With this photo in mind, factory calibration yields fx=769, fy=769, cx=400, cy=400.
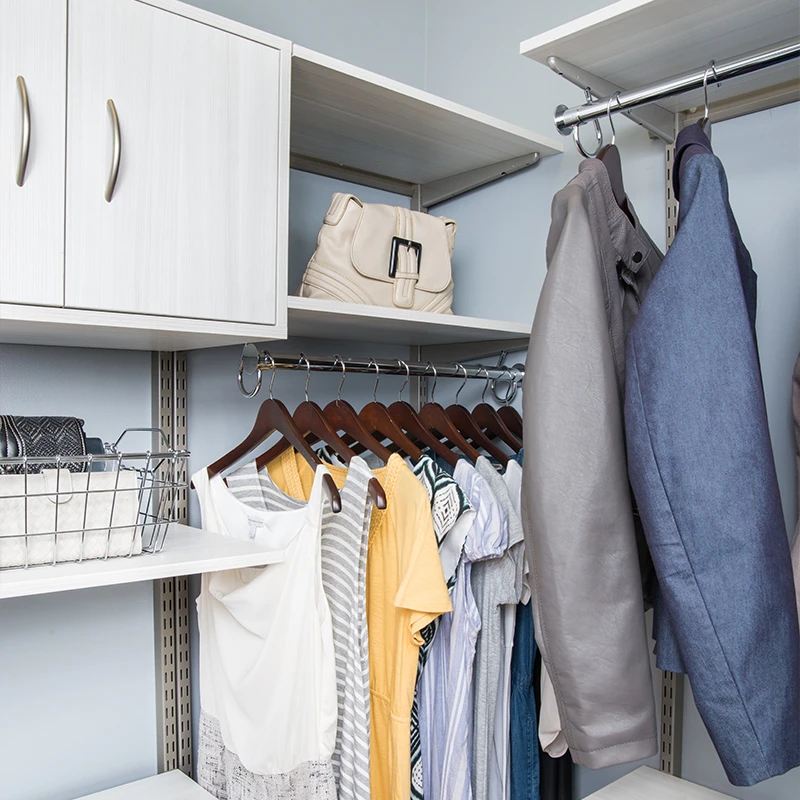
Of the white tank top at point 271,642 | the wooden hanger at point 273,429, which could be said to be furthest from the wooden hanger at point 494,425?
the white tank top at point 271,642

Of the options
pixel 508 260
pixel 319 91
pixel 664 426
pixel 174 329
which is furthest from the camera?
pixel 508 260

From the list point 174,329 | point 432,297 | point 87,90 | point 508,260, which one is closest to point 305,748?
point 174,329

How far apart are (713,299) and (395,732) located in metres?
0.78

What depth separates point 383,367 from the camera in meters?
1.43

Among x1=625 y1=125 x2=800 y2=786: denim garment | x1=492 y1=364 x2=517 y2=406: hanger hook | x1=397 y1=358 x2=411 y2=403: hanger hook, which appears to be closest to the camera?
x1=625 y1=125 x2=800 y2=786: denim garment

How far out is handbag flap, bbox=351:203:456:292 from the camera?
1.34m

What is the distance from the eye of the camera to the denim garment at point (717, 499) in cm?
86

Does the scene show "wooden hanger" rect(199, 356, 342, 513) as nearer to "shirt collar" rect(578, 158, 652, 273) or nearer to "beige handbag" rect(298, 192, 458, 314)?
"beige handbag" rect(298, 192, 458, 314)

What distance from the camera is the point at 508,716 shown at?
4.21 ft

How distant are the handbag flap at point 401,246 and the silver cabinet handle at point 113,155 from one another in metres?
0.47

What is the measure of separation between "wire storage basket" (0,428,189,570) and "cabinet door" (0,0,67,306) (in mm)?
220

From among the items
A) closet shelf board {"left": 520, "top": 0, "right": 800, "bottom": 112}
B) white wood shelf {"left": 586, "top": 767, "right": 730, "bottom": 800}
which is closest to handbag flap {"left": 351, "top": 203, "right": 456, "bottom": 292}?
closet shelf board {"left": 520, "top": 0, "right": 800, "bottom": 112}

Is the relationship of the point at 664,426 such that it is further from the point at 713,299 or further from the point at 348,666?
the point at 348,666

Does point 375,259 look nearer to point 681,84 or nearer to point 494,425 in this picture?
point 494,425
